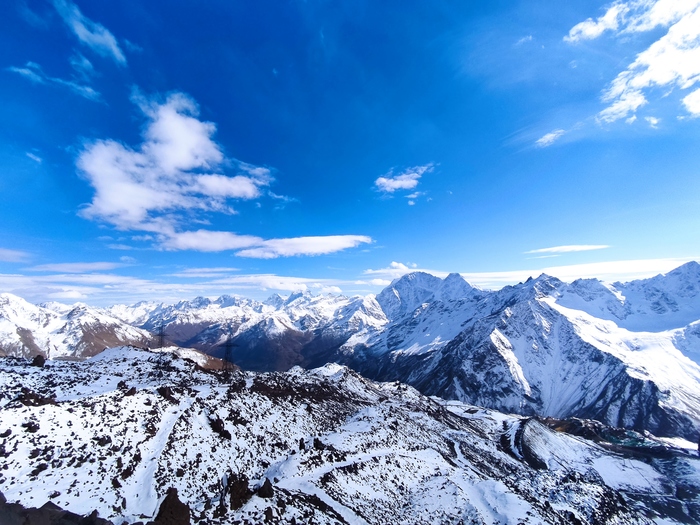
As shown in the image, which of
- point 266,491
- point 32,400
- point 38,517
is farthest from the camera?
point 32,400

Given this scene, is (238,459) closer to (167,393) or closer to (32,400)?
(167,393)

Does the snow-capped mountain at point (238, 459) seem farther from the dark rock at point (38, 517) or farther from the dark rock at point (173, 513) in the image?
the dark rock at point (38, 517)

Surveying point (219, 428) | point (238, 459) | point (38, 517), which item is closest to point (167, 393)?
point (219, 428)

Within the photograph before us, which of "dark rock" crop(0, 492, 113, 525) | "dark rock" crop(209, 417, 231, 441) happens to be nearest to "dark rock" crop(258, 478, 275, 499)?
"dark rock" crop(0, 492, 113, 525)

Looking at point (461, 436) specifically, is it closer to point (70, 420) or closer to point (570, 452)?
point (570, 452)

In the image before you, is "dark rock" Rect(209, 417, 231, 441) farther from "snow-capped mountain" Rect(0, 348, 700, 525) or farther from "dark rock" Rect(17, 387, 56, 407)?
"dark rock" Rect(17, 387, 56, 407)

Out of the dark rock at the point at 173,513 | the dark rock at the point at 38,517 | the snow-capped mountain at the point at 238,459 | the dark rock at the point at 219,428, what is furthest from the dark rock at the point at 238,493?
the dark rock at the point at 219,428

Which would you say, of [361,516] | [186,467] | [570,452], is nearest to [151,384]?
[186,467]

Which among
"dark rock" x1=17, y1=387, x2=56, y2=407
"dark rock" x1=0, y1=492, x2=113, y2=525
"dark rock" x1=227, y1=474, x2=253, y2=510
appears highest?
"dark rock" x1=17, y1=387, x2=56, y2=407
